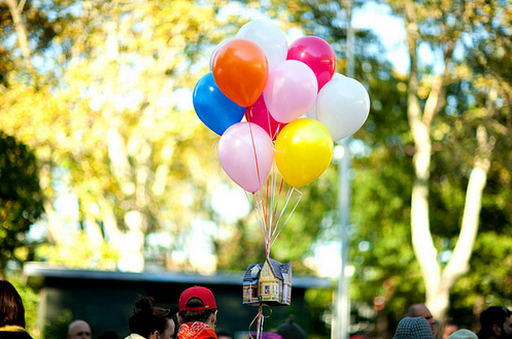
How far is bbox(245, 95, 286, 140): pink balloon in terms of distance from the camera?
5.10 metres

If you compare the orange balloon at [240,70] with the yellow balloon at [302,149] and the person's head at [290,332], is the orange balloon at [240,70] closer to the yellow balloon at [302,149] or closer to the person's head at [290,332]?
the yellow balloon at [302,149]

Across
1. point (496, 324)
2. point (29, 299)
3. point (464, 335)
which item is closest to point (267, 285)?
point (464, 335)

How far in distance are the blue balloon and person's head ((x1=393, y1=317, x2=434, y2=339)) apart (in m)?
2.17

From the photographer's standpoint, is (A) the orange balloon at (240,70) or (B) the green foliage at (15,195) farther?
(B) the green foliage at (15,195)

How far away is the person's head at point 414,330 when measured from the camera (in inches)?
161

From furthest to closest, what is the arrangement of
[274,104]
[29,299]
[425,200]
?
[29,299] → [425,200] → [274,104]

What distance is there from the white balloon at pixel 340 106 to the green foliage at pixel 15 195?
6311 millimetres

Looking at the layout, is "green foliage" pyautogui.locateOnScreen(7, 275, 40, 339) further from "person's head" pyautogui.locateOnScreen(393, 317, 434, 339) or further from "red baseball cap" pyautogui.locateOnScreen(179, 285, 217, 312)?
"person's head" pyautogui.locateOnScreen(393, 317, 434, 339)

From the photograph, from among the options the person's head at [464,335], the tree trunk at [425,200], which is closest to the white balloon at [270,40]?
the person's head at [464,335]

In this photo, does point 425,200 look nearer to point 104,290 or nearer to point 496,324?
point 104,290

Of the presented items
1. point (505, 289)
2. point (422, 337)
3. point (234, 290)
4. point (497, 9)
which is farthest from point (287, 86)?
point (505, 289)

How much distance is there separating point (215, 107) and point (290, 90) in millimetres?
708

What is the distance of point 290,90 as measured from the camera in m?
4.77

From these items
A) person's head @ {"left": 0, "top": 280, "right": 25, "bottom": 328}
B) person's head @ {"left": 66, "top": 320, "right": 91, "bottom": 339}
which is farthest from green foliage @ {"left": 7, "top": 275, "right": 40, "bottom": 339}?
person's head @ {"left": 0, "top": 280, "right": 25, "bottom": 328}
